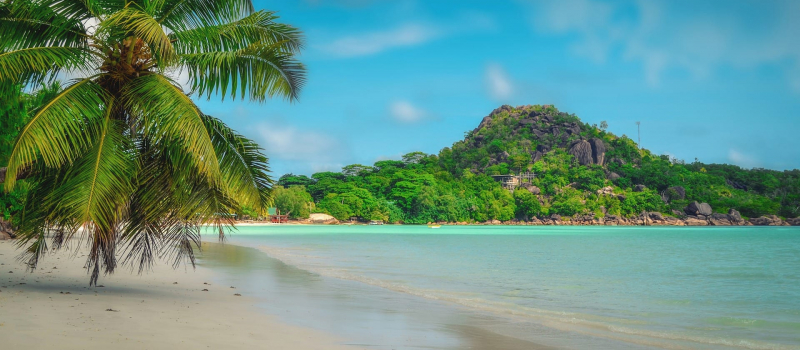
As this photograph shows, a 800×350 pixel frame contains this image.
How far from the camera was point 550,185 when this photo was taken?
462 feet

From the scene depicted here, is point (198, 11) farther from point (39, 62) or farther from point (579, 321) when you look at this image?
point (579, 321)

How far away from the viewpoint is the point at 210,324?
716cm

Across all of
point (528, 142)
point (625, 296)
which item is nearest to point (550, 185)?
point (528, 142)

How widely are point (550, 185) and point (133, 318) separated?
139 metres

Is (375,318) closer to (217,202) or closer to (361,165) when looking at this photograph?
(217,202)

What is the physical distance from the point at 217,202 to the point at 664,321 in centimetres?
775

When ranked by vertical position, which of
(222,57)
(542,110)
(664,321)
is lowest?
(664,321)

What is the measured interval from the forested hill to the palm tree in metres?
108

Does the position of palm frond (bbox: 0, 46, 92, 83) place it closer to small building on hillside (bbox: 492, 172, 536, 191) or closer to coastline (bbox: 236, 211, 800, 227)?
coastline (bbox: 236, 211, 800, 227)

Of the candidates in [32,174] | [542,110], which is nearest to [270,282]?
[32,174]

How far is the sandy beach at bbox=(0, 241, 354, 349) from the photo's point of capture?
5914 millimetres

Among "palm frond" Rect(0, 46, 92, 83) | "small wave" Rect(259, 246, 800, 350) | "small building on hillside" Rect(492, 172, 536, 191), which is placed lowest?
"small wave" Rect(259, 246, 800, 350)

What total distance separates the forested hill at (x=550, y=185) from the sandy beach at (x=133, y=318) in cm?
10735

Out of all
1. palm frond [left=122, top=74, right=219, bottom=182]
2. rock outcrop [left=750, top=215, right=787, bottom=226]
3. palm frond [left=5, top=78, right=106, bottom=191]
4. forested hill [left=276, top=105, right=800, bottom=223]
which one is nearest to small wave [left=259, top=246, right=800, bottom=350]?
palm frond [left=122, top=74, right=219, bottom=182]
